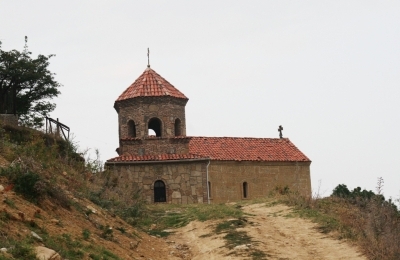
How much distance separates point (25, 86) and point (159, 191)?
733 cm

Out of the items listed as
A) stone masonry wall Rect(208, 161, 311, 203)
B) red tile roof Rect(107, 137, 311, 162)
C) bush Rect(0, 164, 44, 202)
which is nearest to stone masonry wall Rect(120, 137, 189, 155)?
red tile roof Rect(107, 137, 311, 162)

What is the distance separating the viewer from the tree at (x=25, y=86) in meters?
27.8

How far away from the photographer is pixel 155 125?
103 feet

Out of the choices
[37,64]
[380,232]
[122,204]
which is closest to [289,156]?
[37,64]

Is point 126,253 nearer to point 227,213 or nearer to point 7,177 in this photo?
point 7,177

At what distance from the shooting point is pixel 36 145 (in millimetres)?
19641

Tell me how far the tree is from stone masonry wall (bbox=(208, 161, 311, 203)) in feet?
26.1

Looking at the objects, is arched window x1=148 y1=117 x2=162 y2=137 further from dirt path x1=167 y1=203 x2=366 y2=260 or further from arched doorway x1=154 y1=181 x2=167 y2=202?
dirt path x1=167 y1=203 x2=366 y2=260

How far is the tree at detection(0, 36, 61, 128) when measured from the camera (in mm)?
27797

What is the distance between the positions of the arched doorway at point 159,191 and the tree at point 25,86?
555cm

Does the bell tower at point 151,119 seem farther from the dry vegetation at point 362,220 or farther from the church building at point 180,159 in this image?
the dry vegetation at point 362,220

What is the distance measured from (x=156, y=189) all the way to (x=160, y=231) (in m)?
10.2

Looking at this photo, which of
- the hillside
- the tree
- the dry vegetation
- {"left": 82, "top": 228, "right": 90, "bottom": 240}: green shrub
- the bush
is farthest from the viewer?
the tree

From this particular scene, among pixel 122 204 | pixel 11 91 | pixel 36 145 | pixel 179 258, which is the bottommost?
pixel 179 258
